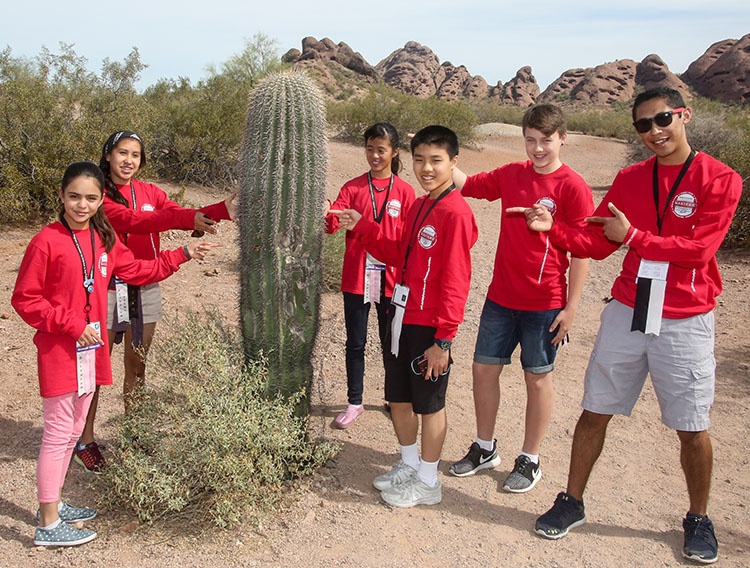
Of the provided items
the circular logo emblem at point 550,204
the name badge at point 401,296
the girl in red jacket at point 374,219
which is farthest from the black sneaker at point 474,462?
the circular logo emblem at point 550,204

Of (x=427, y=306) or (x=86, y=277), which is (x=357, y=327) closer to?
(x=427, y=306)

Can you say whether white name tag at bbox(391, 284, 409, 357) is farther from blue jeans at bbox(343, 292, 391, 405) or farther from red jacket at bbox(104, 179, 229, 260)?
red jacket at bbox(104, 179, 229, 260)

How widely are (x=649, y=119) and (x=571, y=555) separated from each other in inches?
83.7

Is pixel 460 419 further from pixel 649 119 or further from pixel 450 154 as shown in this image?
pixel 649 119

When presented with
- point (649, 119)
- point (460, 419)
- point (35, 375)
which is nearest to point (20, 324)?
point (35, 375)

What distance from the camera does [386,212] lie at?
4324mm

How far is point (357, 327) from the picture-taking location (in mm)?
4398

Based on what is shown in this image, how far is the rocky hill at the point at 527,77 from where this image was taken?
175 feet

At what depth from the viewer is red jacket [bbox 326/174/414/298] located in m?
4.28

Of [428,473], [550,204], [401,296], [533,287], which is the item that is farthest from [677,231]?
[428,473]

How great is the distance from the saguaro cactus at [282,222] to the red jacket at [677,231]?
51.1 inches

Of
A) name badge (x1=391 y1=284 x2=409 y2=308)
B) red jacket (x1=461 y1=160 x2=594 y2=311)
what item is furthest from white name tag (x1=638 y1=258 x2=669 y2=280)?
name badge (x1=391 y1=284 x2=409 y2=308)

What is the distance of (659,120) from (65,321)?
288 centimetres

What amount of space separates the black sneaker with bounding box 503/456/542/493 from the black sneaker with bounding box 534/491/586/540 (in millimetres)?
337
